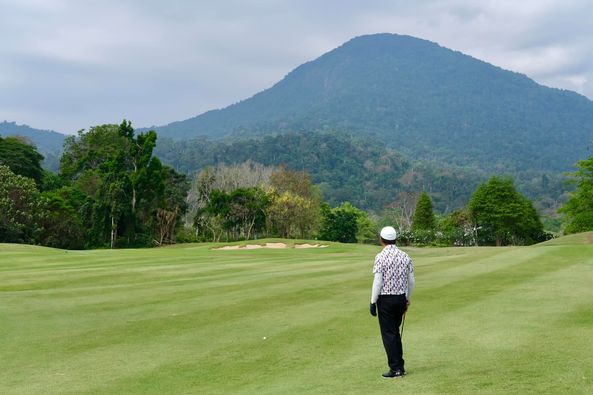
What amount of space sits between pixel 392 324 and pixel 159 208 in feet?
216

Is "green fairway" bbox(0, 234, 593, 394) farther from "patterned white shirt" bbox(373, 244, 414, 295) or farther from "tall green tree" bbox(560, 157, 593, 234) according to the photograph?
"tall green tree" bbox(560, 157, 593, 234)

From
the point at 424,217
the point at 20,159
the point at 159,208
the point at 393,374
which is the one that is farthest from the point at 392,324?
the point at 424,217

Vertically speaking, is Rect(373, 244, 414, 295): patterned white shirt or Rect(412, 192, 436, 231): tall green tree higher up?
Rect(412, 192, 436, 231): tall green tree

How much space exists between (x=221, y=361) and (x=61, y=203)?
59.0 metres

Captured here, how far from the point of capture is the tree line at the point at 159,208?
202ft

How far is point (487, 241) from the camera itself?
3669 inches

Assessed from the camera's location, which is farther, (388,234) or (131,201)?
(131,201)

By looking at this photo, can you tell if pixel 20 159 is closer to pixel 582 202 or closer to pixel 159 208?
pixel 159 208

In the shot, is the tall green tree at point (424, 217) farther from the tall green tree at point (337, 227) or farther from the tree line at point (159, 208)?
the tall green tree at point (337, 227)

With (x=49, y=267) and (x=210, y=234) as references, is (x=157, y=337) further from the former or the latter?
(x=210, y=234)

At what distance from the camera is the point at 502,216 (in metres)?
89.8

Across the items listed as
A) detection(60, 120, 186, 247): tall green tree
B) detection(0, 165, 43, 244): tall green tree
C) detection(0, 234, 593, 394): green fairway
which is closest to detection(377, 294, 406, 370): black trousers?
detection(0, 234, 593, 394): green fairway

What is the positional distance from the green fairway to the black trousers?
1.11ft

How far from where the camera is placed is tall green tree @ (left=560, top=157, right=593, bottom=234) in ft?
225
